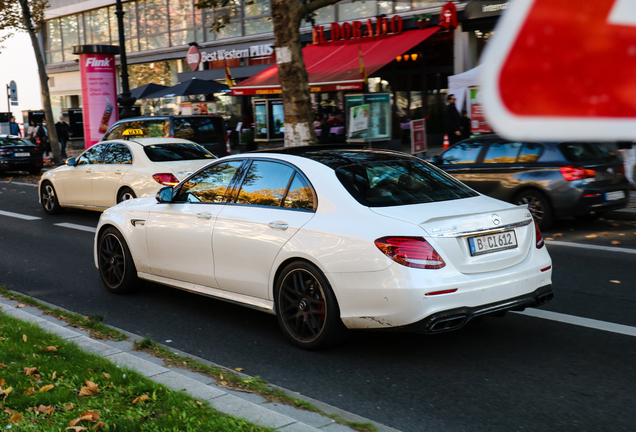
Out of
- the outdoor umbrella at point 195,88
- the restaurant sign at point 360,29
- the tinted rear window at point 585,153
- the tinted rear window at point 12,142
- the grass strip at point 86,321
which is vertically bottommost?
the grass strip at point 86,321

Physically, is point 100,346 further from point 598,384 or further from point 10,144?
point 10,144

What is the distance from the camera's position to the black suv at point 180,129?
15.6m

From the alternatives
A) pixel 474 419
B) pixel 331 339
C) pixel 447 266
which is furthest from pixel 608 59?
pixel 331 339

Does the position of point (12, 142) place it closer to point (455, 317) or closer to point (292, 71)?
point (292, 71)

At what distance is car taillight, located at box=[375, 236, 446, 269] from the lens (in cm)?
461

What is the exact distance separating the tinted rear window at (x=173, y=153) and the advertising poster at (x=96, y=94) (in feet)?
49.1

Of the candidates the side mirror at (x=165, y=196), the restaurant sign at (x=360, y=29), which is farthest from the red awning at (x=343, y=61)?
the side mirror at (x=165, y=196)

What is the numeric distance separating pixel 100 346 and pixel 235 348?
1.05m

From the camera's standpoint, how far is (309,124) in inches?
534

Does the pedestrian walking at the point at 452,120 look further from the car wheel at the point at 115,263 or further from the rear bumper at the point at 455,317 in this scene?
the rear bumper at the point at 455,317

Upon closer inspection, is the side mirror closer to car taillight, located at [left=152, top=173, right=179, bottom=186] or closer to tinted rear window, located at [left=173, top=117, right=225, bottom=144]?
car taillight, located at [left=152, top=173, right=179, bottom=186]

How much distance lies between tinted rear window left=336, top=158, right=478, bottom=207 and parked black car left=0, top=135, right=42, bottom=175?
2094cm

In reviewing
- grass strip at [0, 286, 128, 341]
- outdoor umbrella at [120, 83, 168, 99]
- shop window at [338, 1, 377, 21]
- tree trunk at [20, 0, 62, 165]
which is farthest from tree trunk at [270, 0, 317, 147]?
tree trunk at [20, 0, 62, 165]

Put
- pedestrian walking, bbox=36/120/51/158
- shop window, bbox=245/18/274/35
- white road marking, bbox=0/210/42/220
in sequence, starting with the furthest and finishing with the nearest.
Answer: pedestrian walking, bbox=36/120/51/158 < shop window, bbox=245/18/274/35 < white road marking, bbox=0/210/42/220
